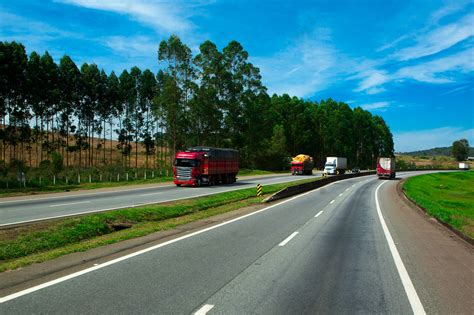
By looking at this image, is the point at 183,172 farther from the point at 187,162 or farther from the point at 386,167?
the point at 386,167

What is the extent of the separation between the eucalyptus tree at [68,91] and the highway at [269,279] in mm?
61313

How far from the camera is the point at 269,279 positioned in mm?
7477

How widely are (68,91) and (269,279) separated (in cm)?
6757

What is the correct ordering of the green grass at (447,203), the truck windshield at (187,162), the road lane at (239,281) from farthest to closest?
the truck windshield at (187,162) → the green grass at (447,203) → the road lane at (239,281)

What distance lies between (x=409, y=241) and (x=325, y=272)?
228 inches

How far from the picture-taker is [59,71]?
65625 millimetres

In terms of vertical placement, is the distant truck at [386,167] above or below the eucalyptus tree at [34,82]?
below

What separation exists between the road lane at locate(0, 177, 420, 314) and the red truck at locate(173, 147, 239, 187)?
2655cm

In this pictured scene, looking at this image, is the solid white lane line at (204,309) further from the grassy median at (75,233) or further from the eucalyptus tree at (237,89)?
the eucalyptus tree at (237,89)

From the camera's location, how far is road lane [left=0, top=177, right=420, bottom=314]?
5.89 metres

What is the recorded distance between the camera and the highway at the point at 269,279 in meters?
5.91

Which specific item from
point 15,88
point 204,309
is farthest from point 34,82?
point 204,309

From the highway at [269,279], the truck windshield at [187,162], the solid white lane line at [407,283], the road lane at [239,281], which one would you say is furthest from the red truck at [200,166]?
the solid white lane line at [407,283]

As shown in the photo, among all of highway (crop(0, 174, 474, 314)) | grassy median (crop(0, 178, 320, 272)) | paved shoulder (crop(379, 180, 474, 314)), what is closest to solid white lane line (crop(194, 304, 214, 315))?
highway (crop(0, 174, 474, 314))
